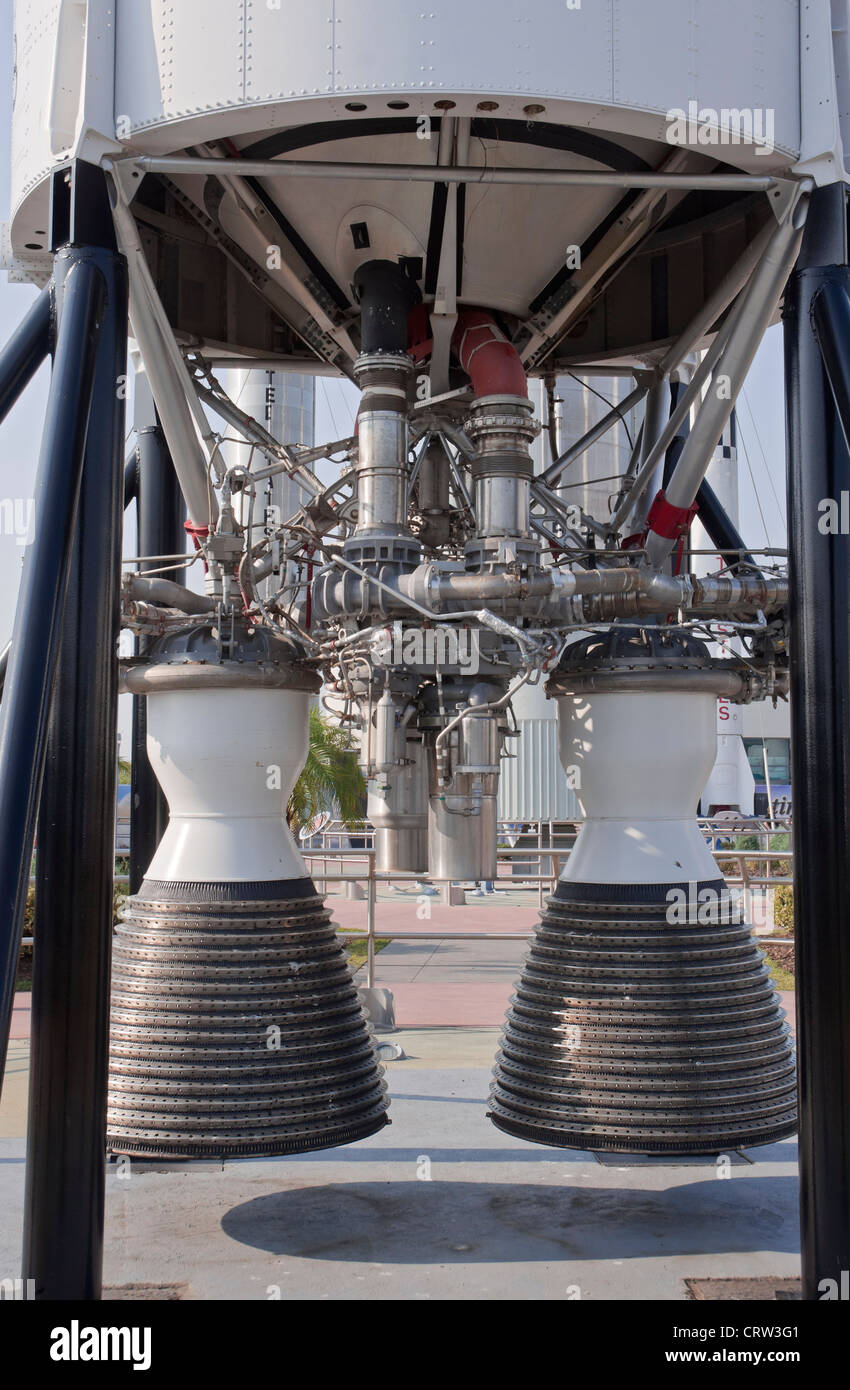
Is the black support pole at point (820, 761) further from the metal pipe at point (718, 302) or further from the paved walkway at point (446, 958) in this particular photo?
the paved walkway at point (446, 958)

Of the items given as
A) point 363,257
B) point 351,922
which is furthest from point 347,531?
point 351,922

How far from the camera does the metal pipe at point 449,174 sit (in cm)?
479

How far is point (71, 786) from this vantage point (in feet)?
14.0

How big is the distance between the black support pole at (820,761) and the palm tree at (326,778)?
12.0 m

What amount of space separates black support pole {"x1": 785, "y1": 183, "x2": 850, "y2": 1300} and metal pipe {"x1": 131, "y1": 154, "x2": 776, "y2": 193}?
40 centimetres

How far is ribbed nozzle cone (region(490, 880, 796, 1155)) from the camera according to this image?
5.56 m

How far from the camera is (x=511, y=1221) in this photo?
17.9 ft

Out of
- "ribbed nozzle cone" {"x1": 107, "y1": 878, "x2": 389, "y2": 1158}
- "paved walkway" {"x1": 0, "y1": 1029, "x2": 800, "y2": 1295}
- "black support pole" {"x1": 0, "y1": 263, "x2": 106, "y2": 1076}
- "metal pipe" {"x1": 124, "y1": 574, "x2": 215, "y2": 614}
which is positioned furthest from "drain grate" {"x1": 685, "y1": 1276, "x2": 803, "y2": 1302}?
"metal pipe" {"x1": 124, "y1": 574, "x2": 215, "y2": 614}

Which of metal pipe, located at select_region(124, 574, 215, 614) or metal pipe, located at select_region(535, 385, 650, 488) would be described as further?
metal pipe, located at select_region(535, 385, 650, 488)

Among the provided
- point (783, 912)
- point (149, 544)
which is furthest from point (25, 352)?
point (783, 912)

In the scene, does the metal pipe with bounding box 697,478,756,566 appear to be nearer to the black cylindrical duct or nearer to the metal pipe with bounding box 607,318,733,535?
the metal pipe with bounding box 607,318,733,535

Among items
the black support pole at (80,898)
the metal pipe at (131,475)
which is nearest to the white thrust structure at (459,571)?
the black support pole at (80,898)
